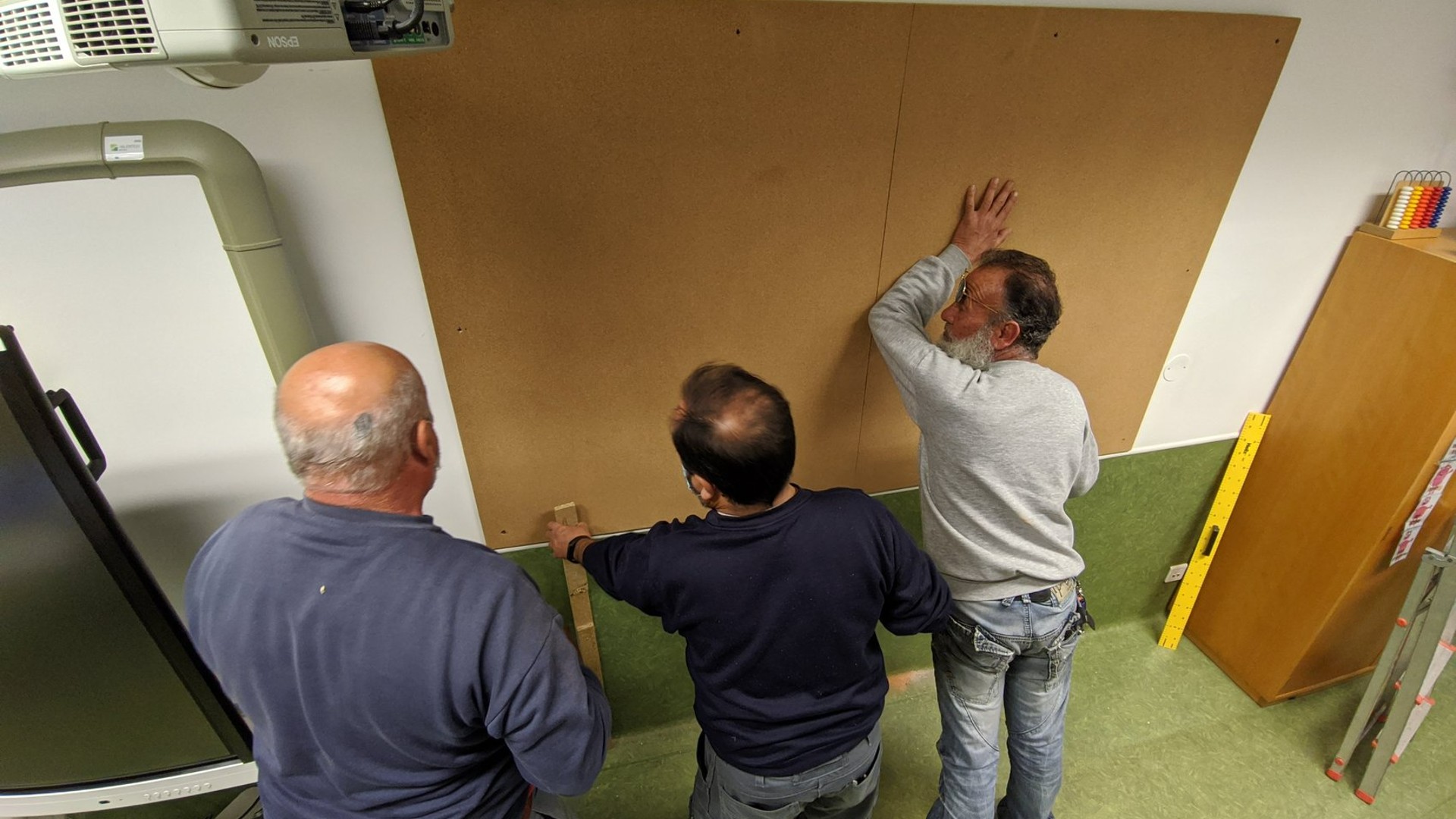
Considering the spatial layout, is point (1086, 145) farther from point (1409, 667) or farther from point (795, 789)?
point (1409, 667)

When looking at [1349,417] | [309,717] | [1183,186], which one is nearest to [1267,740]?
[1349,417]

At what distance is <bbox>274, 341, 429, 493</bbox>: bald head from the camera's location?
91 cm

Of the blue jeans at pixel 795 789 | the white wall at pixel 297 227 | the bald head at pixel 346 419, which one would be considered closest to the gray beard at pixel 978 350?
the white wall at pixel 297 227

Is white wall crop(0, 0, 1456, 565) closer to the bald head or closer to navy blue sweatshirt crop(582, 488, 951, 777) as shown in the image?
the bald head

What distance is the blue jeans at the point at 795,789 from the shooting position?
4.21 feet

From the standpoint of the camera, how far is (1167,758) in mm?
2078

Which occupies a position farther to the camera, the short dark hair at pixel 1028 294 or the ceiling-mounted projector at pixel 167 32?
the short dark hair at pixel 1028 294

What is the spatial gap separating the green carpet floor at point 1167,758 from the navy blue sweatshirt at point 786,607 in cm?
85

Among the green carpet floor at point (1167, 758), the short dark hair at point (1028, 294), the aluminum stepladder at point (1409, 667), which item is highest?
the short dark hair at point (1028, 294)

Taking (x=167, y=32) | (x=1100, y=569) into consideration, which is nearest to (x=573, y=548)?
(x=167, y=32)

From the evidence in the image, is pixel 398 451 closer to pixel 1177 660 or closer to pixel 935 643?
pixel 935 643

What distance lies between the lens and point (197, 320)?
4.04ft

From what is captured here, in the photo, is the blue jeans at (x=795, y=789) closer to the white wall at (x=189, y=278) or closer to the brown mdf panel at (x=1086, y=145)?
the brown mdf panel at (x=1086, y=145)

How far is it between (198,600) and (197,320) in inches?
21.3
